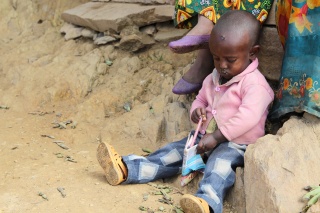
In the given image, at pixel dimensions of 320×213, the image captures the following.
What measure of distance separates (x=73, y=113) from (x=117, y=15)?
963 millimetres

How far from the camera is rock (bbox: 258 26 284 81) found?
321cm

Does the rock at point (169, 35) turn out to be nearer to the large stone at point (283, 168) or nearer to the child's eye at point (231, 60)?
the child's eye at point (231, 60)

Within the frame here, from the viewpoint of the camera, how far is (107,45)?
4535 millimetres

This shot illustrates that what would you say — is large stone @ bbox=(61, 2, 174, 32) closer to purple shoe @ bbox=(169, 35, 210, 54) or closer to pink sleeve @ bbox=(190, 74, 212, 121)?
purple shoe @ bbox=(169, 35, 210, 54)

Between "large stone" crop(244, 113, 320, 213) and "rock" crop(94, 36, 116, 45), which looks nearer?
"large stone" crop(244, 113, 320, 213)

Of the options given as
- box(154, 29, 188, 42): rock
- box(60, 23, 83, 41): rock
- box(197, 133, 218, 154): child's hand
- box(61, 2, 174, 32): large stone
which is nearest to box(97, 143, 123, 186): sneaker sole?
box(197, 133, 218, 154): child's hand

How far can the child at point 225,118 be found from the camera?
108 inches

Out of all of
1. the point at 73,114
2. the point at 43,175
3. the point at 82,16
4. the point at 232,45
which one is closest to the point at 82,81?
the point at 73,114

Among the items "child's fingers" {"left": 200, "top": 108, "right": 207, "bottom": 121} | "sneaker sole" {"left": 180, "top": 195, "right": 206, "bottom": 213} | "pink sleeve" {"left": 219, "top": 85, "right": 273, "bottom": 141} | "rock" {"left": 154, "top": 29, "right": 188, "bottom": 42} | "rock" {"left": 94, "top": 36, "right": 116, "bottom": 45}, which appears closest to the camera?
"sneaker sole" {"left": 180, "top": 195, "right": 206, "bottom": 213}

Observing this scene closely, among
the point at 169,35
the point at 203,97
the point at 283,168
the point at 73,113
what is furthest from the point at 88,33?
the point at 283,168

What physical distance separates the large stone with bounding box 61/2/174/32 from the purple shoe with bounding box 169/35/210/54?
42.5 inches

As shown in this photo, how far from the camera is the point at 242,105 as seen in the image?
278 cm

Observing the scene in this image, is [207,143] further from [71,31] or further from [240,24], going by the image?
[71,31]

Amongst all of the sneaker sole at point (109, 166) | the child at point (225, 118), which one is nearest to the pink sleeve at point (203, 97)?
the child at point (225, 118)
